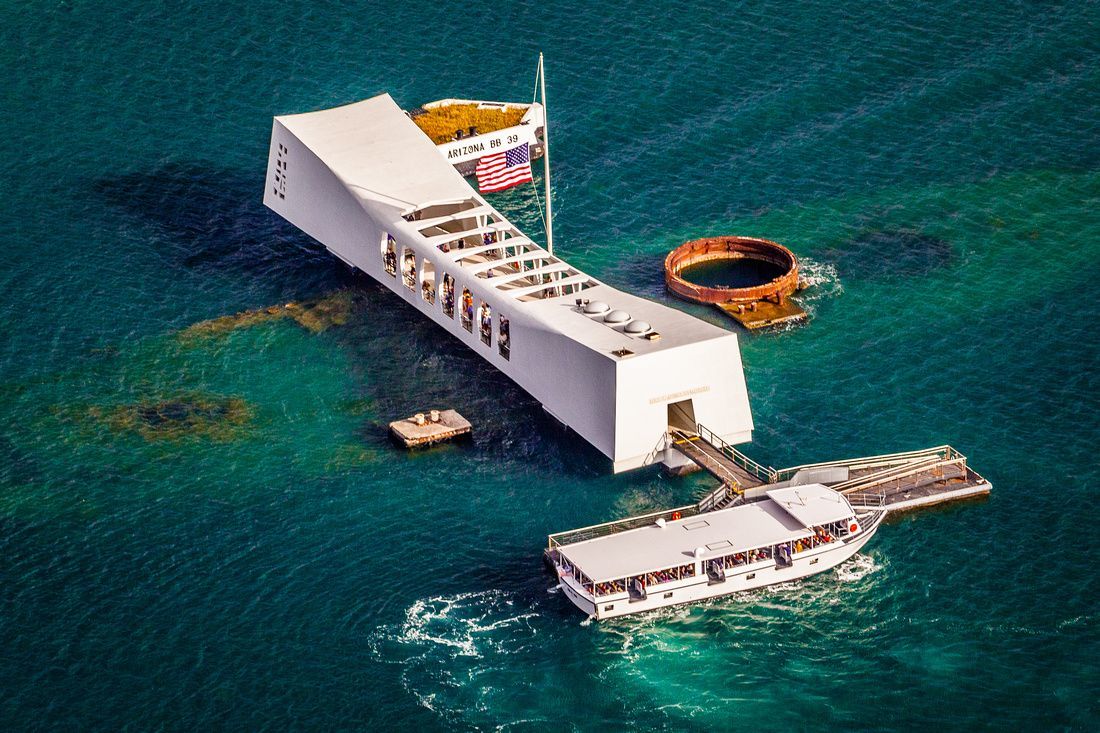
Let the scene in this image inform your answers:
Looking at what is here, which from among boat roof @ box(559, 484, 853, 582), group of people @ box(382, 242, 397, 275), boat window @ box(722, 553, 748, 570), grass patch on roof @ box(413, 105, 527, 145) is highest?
grass patch on roof @ box(413, 105, 527, 145)

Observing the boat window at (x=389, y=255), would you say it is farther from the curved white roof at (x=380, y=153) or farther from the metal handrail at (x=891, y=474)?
the metal handrail at (x=891, y=474)

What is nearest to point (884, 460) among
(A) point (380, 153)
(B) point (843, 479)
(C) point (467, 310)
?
(B) point (843, 479)

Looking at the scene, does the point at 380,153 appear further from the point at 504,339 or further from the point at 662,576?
the point at 662,576

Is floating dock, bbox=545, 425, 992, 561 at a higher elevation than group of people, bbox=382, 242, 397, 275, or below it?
below

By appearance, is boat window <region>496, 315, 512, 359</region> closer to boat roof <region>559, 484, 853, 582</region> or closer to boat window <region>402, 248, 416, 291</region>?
boat window <region>402, 248, 416, 291</region>

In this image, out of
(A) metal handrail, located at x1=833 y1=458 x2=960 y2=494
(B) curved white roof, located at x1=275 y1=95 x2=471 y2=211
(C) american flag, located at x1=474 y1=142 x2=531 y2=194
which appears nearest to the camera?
(A) metal handrail, located at x1=833 y1=458 x2=960 y2=494

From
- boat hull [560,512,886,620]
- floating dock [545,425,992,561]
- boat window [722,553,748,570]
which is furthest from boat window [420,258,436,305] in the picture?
boat window [722,553,748,570]

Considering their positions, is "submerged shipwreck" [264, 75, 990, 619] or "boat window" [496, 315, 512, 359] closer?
"submerged shipwreck" [264, 75, 990, 619]

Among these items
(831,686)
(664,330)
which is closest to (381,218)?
(664,330)
